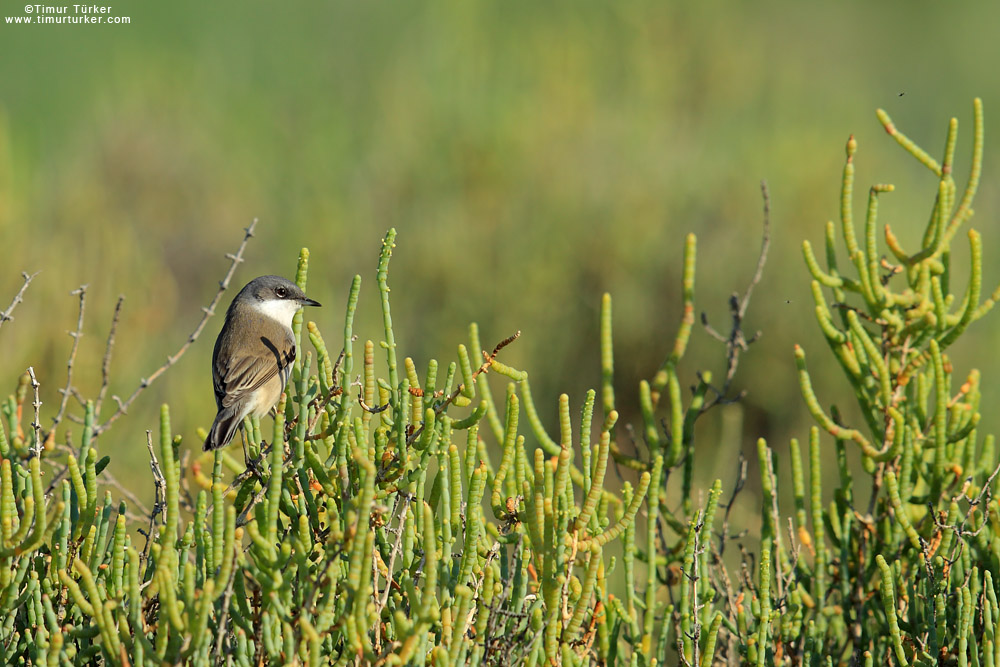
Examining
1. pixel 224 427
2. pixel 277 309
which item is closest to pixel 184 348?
pixel 224 427

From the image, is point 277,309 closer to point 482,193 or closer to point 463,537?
point 463,537

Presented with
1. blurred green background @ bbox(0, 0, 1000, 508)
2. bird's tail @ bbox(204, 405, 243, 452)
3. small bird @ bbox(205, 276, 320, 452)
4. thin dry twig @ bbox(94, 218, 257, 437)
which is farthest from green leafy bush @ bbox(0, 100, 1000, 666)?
blurred green background @ bbox(0, 0, 1000, 508)

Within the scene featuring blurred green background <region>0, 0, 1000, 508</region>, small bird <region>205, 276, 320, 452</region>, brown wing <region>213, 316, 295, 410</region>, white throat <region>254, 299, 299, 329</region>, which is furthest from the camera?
blurred green background <region>0, 0, 1000, 508</region>

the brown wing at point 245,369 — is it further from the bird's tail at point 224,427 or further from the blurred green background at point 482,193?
the blurred green background at point 482,193

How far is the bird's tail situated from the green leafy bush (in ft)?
0.74

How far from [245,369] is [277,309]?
559 millimetres

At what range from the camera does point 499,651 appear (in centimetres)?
254

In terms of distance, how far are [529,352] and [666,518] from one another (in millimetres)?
3926

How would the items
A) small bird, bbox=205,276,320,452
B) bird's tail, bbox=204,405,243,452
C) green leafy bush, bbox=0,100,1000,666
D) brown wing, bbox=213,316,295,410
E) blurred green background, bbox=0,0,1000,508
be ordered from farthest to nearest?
1. blurred green background, bbox=0,0,1000,508
2. brown wing, bbox=213,316,295,410
3. small bird, bbox=205,276,320,452
4. bird's tail, bbox=204,405,243,452
5. green leafy bush, bbox=0,100,1000,666

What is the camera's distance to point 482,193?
318 inches

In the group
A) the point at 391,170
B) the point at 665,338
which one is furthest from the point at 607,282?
the point at 391,170

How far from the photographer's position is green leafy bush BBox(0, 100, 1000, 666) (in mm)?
2236

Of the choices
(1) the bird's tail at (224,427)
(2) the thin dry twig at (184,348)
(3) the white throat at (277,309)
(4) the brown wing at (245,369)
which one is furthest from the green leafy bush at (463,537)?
(3) the white throat at (277,309)

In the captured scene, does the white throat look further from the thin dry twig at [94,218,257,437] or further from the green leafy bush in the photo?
the thin dry twig at [94,218,257,437]
